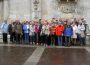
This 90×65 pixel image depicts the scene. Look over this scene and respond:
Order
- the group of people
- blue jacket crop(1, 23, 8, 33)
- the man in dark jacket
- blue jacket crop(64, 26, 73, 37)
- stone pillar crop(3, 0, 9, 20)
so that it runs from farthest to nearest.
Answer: stone pillar crop(3, 0, 9, 20), blue jacket crop(1, 23, 8, 33), the man in dark jacket, the group of people, blue jacket crop(64, 26, 73, 37)

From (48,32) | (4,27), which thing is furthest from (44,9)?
(4,27)

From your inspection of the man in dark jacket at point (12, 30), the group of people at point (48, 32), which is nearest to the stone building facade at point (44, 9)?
the group of people at point (48, 32)

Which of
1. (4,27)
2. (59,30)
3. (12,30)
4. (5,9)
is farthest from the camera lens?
(5,9)

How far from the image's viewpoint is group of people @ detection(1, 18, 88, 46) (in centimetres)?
2330

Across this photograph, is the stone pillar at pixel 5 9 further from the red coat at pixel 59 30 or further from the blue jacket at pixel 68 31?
the blue jacket at pixel 68 31

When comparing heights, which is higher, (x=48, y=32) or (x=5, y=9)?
(x=5, y=9)

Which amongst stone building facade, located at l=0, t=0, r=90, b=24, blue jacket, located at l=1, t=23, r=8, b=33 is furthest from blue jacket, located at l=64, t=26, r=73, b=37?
blue jacket, located at l=1, t=23, r=8, b=33

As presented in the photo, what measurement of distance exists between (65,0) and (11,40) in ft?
14.7

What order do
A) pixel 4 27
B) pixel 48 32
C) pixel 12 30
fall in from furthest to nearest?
1. pixel 4 27
2. pixel 12 30
3. pixel 48 32

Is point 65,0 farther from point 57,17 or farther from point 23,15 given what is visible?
point 23,15

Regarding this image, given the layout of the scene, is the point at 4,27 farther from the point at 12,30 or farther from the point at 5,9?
the point at 5,9

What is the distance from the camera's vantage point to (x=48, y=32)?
922 inches

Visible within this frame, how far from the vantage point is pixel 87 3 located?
1006 inches

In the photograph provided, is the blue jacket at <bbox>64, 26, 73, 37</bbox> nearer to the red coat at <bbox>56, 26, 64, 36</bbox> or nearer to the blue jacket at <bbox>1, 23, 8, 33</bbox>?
the red coat at <bbox>56, 26, 64, 36</bbox>
